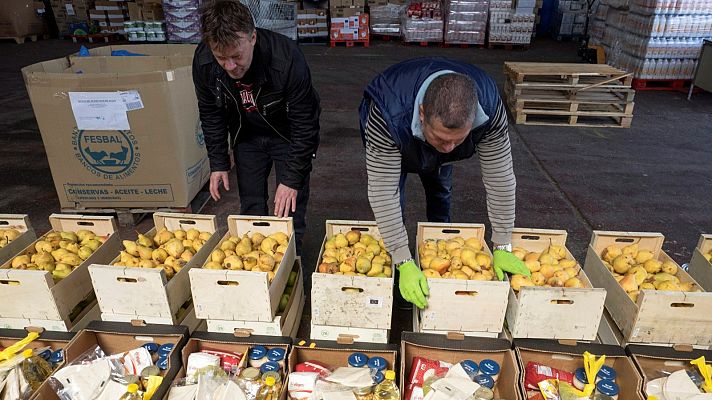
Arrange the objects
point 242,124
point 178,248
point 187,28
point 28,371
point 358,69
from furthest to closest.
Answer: point 187,28
point 358,69
point 242,124
point 178,248
point 28,371

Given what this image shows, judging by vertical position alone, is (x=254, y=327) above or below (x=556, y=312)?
below

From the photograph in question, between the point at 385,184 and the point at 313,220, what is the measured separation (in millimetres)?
2097

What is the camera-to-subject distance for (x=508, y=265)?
88.8 inches

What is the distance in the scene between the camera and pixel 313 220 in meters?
4.12

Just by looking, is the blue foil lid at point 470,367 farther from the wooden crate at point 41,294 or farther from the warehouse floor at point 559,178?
the wooden crate at point 41,294

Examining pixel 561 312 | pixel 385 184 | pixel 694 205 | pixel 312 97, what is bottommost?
pixel 694 205

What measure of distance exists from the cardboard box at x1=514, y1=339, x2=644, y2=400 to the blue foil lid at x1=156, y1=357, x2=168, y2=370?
1446mm

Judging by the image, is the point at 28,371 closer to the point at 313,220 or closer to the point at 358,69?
the point at 313,220

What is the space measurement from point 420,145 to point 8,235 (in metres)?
2.34

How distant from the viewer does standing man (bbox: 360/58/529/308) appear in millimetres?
1828

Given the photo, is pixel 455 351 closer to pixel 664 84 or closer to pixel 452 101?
pixel 452 101

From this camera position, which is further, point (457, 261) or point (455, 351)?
point (457, 261)

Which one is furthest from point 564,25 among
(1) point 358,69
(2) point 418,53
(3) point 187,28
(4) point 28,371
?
(4) point 28,371

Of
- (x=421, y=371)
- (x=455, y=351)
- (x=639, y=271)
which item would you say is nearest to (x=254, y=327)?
(x=421, y=371)
